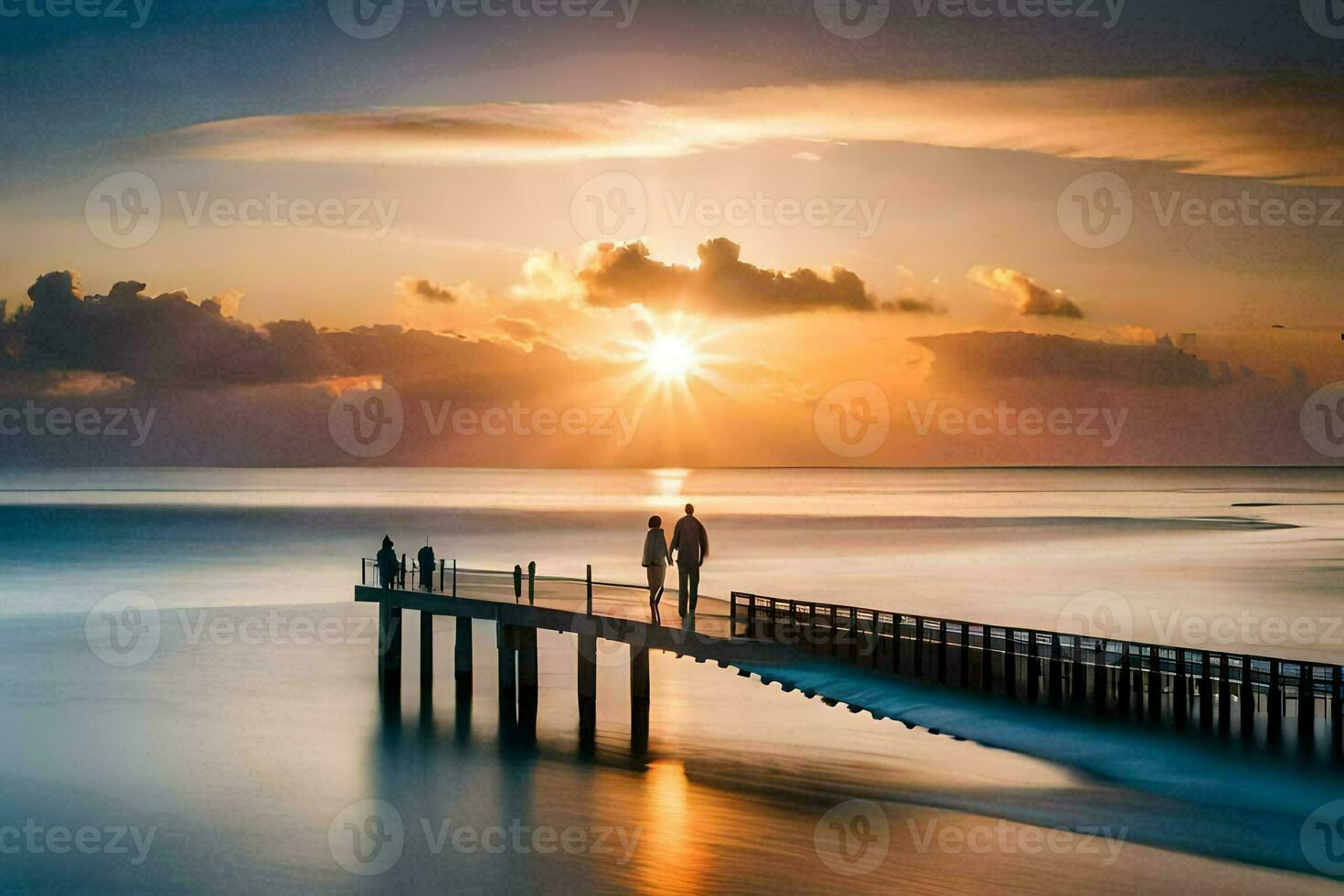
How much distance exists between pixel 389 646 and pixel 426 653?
43.5 inches

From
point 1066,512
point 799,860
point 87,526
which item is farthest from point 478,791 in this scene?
point 1066,512

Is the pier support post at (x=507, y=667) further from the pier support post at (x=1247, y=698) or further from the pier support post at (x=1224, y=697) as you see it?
Result: the pier support post at (x=1247, y=698)

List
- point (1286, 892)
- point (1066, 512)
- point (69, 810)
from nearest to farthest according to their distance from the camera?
point (1286, 892) < point (69, 810) < point (1066, 512)

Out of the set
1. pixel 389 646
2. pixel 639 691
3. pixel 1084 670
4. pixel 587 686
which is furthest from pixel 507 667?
pixel 1084 670

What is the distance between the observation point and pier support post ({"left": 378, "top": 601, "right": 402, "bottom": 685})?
4053 centimetres

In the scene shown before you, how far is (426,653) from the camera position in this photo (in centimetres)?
4050

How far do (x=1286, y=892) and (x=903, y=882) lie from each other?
5354 mm

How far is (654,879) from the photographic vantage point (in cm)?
2334

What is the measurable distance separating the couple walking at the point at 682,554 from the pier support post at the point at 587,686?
3691mm

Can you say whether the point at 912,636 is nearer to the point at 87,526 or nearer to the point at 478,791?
the point at 478,791

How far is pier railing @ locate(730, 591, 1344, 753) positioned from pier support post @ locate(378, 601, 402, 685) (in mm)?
12511

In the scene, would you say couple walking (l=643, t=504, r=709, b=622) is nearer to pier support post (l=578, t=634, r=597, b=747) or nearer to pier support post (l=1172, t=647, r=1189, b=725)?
pier support post (l=578, t=634, r=597, b=747)

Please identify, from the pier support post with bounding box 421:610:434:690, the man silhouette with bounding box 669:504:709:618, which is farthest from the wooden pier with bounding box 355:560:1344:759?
the pier support post with bounding box 421:610:434:690

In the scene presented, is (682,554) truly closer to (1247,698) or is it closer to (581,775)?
(581,775)
